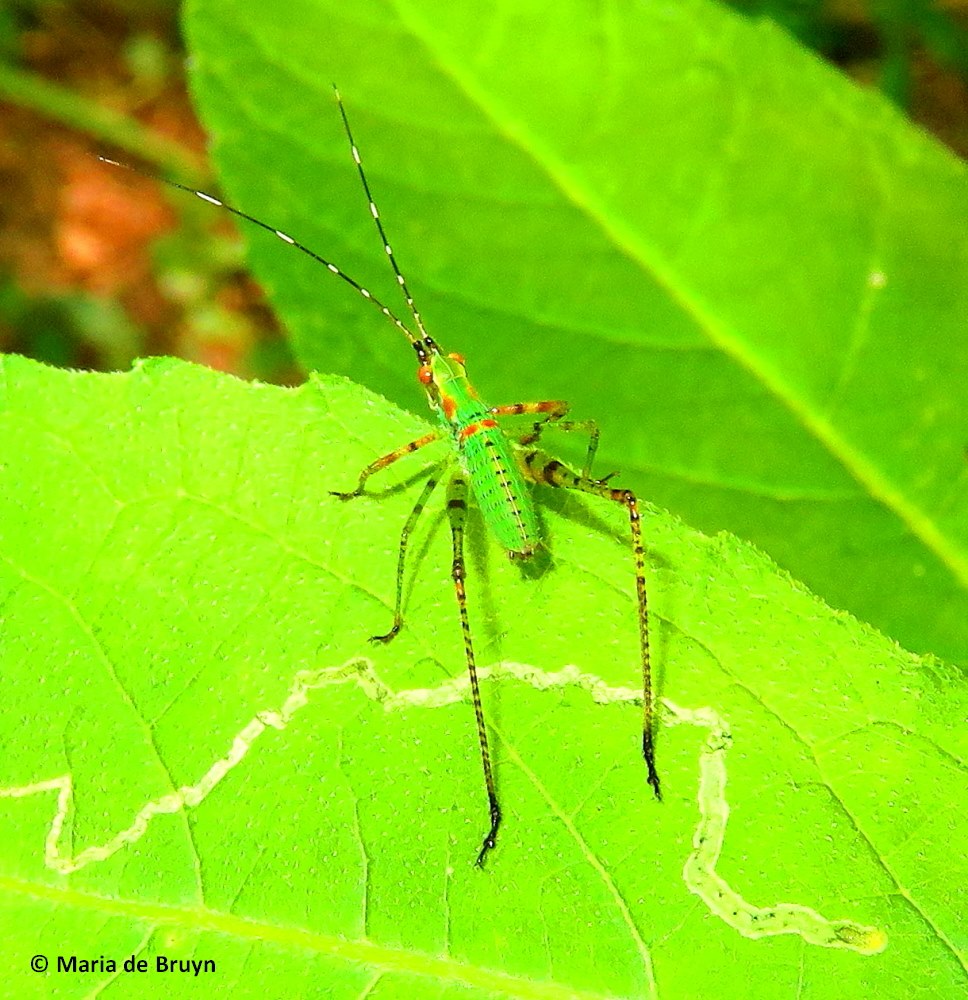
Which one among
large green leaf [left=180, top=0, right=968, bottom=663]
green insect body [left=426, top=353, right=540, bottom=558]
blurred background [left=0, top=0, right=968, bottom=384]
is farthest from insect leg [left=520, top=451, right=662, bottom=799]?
blurred background [left=0, top=0, right=968, bottom=384]

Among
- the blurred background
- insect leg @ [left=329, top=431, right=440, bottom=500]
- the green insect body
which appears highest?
insect leg @ [left=329, top=431, right=440, bottom=500]

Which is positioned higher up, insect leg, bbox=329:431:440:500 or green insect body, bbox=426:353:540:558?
insect leg, bbox=329:431:440:500

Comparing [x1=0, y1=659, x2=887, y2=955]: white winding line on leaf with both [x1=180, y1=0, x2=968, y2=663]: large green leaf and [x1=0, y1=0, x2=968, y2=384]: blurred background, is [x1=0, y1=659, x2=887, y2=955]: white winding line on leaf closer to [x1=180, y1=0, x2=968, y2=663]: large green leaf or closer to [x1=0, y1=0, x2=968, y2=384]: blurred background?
[x1=180, y1=0, x2=968, y2=663]: large green leaf

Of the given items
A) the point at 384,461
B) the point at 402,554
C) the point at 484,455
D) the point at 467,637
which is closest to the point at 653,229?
the point at 484,455

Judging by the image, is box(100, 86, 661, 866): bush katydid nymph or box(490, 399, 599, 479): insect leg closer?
box(100, 86, 661, 866): bush katydid nymph

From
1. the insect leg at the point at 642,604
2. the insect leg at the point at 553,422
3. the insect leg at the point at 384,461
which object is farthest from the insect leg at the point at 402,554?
the insect leg at the point at 553,422

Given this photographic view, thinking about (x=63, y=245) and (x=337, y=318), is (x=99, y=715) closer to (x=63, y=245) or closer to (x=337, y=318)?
(x=337, y=318)

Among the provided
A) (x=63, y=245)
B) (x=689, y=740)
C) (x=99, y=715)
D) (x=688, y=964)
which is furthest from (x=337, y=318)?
(x=63, y=245)
